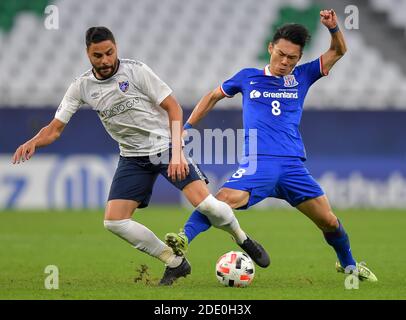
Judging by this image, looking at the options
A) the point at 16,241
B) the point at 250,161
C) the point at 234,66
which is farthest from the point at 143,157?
the point at 234,66

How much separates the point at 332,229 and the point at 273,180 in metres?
0.73

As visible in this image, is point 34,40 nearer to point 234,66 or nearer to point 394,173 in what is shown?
point 234,66

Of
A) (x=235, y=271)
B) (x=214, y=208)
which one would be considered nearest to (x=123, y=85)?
(x=214, y=208)

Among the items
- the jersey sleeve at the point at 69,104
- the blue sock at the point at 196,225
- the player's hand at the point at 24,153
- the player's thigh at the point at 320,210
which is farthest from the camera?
the player's thigh at the point at 320,210

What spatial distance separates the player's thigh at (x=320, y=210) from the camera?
309 inches

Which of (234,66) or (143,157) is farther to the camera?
(234,66)

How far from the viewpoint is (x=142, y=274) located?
851cm

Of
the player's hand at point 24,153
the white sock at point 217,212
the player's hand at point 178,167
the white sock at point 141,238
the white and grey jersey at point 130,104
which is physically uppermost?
Answer: the white and grey jersey at point 130,104

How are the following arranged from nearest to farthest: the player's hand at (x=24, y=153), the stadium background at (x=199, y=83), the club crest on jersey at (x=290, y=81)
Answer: the player's hand at (x=24, y=153), the club crest on jersey at (x=290, y=81), the stadium background at (x=199, y=83)

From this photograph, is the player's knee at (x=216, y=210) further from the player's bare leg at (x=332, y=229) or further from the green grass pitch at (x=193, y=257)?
the player's bare leg at (x=332, y=229)

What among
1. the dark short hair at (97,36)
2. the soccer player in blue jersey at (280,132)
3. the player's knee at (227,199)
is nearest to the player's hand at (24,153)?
the dark short hair at (97,36)

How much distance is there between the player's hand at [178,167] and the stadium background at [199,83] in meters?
10.4

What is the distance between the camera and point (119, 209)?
7664 millimetres
